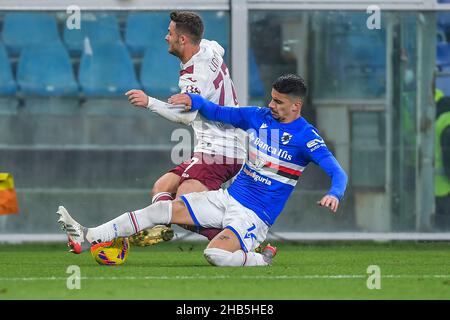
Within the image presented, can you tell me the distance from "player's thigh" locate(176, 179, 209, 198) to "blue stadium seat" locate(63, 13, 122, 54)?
378 cm

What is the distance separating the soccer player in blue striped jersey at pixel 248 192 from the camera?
9258 mm

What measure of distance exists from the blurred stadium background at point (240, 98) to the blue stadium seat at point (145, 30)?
0.01 meters

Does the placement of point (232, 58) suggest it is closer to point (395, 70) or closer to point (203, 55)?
point (395, 70)

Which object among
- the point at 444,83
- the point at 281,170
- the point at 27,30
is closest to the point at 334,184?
the point at 281,170

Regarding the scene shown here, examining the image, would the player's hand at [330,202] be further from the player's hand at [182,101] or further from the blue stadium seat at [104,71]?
the blue stadium seat at [104,71]

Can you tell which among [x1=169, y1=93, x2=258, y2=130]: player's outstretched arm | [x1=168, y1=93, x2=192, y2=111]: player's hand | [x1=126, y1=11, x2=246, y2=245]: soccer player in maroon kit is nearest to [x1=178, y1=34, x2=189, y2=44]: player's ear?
[x1=126, y1=11, x2=246, y2=245]: soccer player in maroon kit

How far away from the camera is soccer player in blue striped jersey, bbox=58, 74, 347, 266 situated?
30.4 ft

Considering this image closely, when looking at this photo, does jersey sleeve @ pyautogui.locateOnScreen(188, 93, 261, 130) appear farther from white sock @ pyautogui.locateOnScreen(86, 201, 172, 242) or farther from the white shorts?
white sock @ pyautogui.locateOnScreen(86, 201, 172, 242)

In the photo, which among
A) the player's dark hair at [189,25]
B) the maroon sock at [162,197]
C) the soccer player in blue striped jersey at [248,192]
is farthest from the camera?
the player's dark hair at [189,25]

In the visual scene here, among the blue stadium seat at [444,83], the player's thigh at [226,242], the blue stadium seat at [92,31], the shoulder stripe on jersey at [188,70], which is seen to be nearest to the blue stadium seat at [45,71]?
the blue stadium seat at [92,31]

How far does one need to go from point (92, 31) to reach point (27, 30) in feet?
2.13

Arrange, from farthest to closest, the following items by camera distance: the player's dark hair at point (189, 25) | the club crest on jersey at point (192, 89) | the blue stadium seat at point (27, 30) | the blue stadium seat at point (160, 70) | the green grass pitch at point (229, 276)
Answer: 1. the blue stadium seat at point (160, 70)
2. the blue stadium seat at point (27, 30)
3. the player's dark hair at point (189, 25)
4. the club crest on jersey at point (192, 89)
5. the green grass pitch at point (229, 276)

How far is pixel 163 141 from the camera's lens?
1345cm
